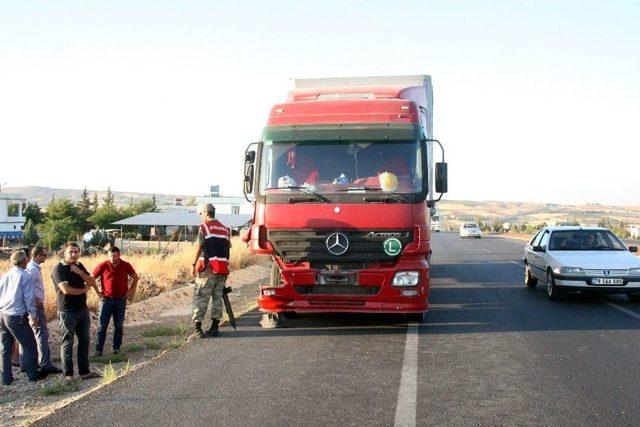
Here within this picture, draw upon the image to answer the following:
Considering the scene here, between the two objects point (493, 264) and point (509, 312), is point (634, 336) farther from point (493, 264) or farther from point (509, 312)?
point (493, 264)

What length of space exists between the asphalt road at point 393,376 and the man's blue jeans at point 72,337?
86 cm

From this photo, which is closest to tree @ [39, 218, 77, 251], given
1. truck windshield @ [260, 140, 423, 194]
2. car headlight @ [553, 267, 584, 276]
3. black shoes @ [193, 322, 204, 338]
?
car headlight @ [553, 267, 584, 276]

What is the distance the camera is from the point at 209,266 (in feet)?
31.3

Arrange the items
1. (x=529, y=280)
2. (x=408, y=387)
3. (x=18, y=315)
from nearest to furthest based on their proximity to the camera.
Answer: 1. (x=408, y=387)
2. (x=18, y=315)
3. (x=529, y=280)

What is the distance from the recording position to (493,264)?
77.3 ft

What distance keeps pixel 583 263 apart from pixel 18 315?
9.53 meters

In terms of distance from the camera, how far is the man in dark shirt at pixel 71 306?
769 cm

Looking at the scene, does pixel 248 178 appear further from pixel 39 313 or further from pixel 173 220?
pixel 173 220

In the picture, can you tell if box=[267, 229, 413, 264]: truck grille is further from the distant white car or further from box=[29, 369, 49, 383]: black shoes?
the distant white car

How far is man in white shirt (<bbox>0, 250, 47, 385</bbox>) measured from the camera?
7.88m

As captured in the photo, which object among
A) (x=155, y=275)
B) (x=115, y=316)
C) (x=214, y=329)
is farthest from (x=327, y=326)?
(x=155, y=275)

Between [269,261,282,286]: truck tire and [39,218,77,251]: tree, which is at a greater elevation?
[269,261,282,286]: truck tire

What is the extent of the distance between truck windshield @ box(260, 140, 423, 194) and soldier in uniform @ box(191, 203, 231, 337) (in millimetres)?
859

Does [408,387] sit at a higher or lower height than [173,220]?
lower
